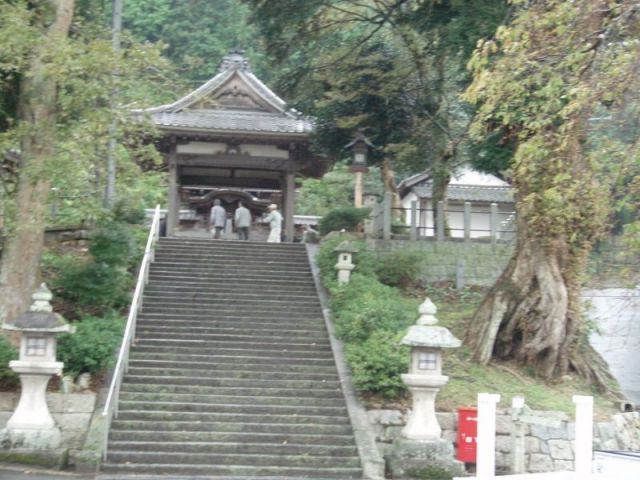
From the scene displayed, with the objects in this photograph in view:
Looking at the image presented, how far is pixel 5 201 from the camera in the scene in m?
15.0

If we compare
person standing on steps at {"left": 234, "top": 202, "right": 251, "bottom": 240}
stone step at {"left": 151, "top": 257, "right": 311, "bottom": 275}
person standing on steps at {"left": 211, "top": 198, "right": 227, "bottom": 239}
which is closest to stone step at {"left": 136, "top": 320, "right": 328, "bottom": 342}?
stone step at {"left": 151, "top": 257, "right": 311, "bottom": 275}

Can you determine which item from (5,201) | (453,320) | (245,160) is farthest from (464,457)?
(245,160)

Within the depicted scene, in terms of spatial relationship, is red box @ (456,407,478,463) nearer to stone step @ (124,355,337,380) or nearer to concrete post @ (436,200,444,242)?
stone step @ (124,355,337,380)

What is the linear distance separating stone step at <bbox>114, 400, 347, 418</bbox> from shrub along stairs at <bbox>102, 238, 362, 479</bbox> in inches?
0.7

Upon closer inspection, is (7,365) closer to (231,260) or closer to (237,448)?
(237,448)

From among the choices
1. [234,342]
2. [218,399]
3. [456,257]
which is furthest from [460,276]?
[218,399]

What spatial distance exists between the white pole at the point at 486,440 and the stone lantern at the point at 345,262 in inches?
310

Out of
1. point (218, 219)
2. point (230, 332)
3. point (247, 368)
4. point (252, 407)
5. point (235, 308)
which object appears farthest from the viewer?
point (218, 219)

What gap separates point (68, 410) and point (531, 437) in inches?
283

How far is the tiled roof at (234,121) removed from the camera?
2534 centimetres

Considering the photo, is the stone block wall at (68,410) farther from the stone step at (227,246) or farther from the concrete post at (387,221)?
the concrete post at (387,221)

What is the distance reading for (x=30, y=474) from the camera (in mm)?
12133

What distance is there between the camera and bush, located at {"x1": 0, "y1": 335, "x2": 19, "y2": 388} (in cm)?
1372

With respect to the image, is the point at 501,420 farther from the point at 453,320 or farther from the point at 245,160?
the point at 245,160
